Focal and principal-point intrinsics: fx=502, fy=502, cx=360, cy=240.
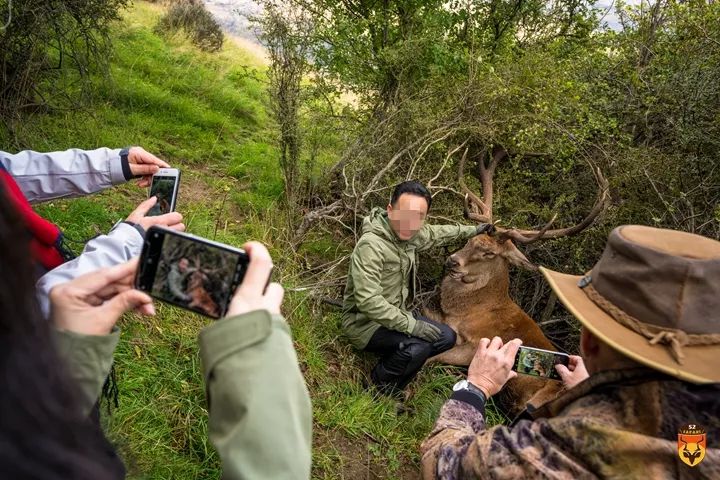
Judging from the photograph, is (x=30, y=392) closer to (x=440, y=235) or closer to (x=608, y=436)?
(x=608, y=436)

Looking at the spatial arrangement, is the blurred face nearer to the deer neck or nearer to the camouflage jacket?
the deer neck

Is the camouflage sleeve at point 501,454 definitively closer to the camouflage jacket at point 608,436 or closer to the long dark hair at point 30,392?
the camouflage jacket at point 608,436

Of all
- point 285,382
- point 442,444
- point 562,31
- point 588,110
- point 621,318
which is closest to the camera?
point 285,382

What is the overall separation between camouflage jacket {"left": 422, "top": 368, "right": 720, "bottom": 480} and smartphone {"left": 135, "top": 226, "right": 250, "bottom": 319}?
0.98 metres

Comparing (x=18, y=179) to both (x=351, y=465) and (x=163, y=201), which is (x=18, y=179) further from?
(x=351, y=465)

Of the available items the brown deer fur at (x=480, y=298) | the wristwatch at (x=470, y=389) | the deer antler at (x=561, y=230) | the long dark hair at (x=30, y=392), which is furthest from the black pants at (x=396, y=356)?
the long dark hair at (x=30, y=392)

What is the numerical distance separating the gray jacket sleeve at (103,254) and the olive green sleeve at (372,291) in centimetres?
199

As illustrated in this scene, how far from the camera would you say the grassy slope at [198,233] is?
2797 millimetres

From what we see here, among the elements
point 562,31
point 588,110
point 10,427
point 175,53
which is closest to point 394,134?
point 588,110

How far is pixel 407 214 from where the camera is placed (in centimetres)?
359

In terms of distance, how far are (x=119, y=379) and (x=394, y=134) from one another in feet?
11.0

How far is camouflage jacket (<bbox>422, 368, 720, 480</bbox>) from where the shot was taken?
4.21 feet

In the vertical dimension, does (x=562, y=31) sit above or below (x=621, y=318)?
above

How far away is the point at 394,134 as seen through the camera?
5.04 m
